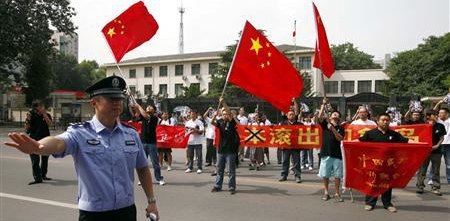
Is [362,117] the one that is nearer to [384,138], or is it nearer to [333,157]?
[333,157]

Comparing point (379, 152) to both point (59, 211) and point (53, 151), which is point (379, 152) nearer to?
point (59, 211)

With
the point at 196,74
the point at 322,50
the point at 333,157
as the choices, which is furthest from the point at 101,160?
the point at 196,74

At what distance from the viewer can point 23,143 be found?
3045mm

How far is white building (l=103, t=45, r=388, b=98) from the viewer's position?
61781 millimetres

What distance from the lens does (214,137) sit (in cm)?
1440

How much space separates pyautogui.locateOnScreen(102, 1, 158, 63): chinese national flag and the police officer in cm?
751

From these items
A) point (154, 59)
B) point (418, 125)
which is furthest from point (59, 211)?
point (154, 59)

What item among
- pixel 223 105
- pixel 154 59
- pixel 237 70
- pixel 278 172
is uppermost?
pixel 154 59

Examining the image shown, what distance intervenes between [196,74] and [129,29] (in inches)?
2261

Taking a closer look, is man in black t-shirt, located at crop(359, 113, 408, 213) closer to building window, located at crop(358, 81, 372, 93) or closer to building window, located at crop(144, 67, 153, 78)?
building window, located at crop(358, 81, 372, 93)

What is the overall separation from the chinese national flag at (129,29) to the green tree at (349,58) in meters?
67.3

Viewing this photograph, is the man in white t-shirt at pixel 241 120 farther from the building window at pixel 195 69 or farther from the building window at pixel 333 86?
the building window at pixel 195 69

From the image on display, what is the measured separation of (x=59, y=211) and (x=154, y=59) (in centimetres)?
6774

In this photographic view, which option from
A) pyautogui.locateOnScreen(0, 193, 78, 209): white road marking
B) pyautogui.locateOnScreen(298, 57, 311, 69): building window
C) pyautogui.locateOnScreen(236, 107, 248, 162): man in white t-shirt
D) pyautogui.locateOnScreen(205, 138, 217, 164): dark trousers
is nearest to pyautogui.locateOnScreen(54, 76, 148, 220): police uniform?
pyautogui.locateOnScreen(0, 193, 78, 209): white road marking
